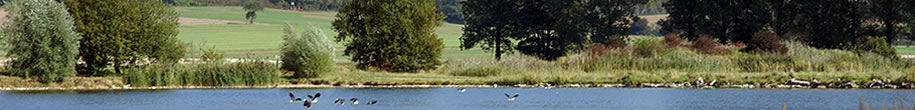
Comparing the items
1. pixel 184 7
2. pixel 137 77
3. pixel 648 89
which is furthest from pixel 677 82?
pixel 184 7

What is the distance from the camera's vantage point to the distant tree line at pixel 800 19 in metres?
61.6

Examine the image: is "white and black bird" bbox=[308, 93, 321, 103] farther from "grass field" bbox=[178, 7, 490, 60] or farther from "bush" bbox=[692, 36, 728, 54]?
"grass field" bbox=[178, 7, 490, 60]

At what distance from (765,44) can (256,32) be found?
8337cm

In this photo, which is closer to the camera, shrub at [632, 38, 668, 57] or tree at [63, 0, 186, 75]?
tree at [63, 0, 186, 75]

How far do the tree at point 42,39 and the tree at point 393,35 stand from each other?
39.3 ft

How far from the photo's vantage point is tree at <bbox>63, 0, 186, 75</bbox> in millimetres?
47438

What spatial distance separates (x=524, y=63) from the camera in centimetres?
5091

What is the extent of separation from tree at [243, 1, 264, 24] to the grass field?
938mm

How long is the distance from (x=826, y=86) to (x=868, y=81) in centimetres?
134

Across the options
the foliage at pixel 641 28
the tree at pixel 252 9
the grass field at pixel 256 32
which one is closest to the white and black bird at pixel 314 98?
the grass field at pixel 256 32

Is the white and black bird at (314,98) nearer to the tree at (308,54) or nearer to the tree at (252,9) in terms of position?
the tree at (308,54)

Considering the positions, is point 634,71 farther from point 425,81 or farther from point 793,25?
point 793,25

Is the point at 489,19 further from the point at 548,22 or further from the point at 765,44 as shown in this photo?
the point at 765,44

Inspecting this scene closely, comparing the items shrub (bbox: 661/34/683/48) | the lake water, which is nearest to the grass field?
shrub (bbox: 661/34/683/48)
